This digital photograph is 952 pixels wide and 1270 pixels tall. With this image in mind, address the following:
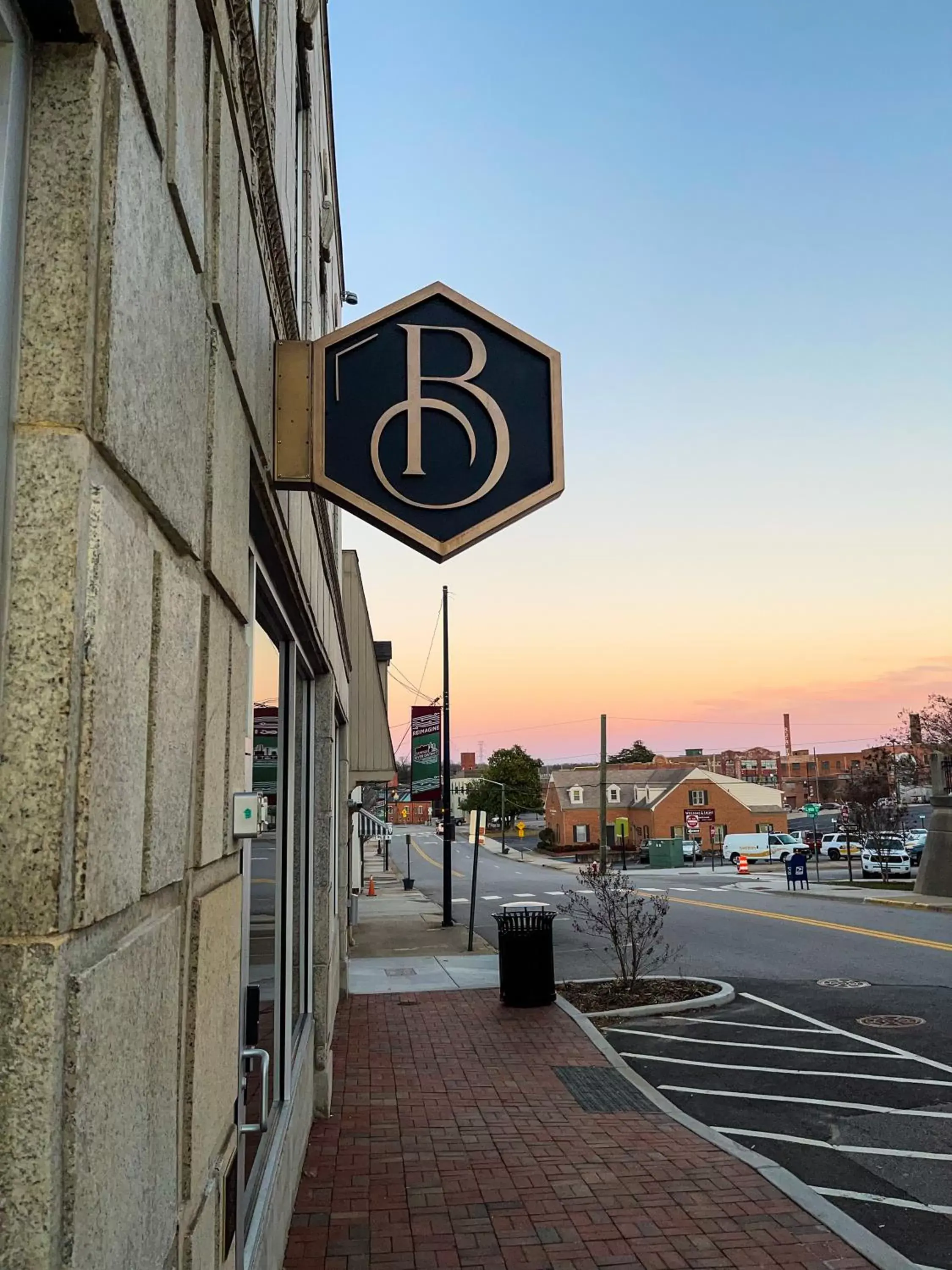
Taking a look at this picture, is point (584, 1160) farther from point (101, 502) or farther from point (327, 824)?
point (101, 502)

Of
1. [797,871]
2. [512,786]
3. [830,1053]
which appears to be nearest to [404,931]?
[830,1053]

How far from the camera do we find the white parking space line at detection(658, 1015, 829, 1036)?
34.6 feet

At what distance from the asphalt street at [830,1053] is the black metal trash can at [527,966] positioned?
118cm

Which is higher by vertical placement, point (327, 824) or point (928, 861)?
point (327, 824)

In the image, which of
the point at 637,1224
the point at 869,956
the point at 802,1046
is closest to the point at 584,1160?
the point at 637,1224

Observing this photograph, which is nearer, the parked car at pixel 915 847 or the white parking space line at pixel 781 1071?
the white parking space line at pixel 781 1071

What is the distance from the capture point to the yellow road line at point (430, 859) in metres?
42.8

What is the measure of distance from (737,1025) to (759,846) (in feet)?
148

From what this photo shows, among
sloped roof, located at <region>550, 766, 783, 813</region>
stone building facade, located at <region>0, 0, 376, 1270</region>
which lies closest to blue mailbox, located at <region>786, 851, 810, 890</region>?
stone building facade, located at <region>0, 0, 376, 1270</region>


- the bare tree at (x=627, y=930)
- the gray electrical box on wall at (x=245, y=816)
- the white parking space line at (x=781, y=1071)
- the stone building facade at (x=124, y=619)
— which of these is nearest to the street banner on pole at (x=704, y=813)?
the bare tree at (x=627, y=930)

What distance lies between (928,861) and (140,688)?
29.4m

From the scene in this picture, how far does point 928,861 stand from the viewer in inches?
1078

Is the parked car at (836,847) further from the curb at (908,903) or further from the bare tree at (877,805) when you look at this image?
the curb at (908,903)

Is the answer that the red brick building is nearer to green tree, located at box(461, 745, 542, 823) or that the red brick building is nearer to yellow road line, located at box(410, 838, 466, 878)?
yellow road line, located at box(410, 838, 466, 878)
